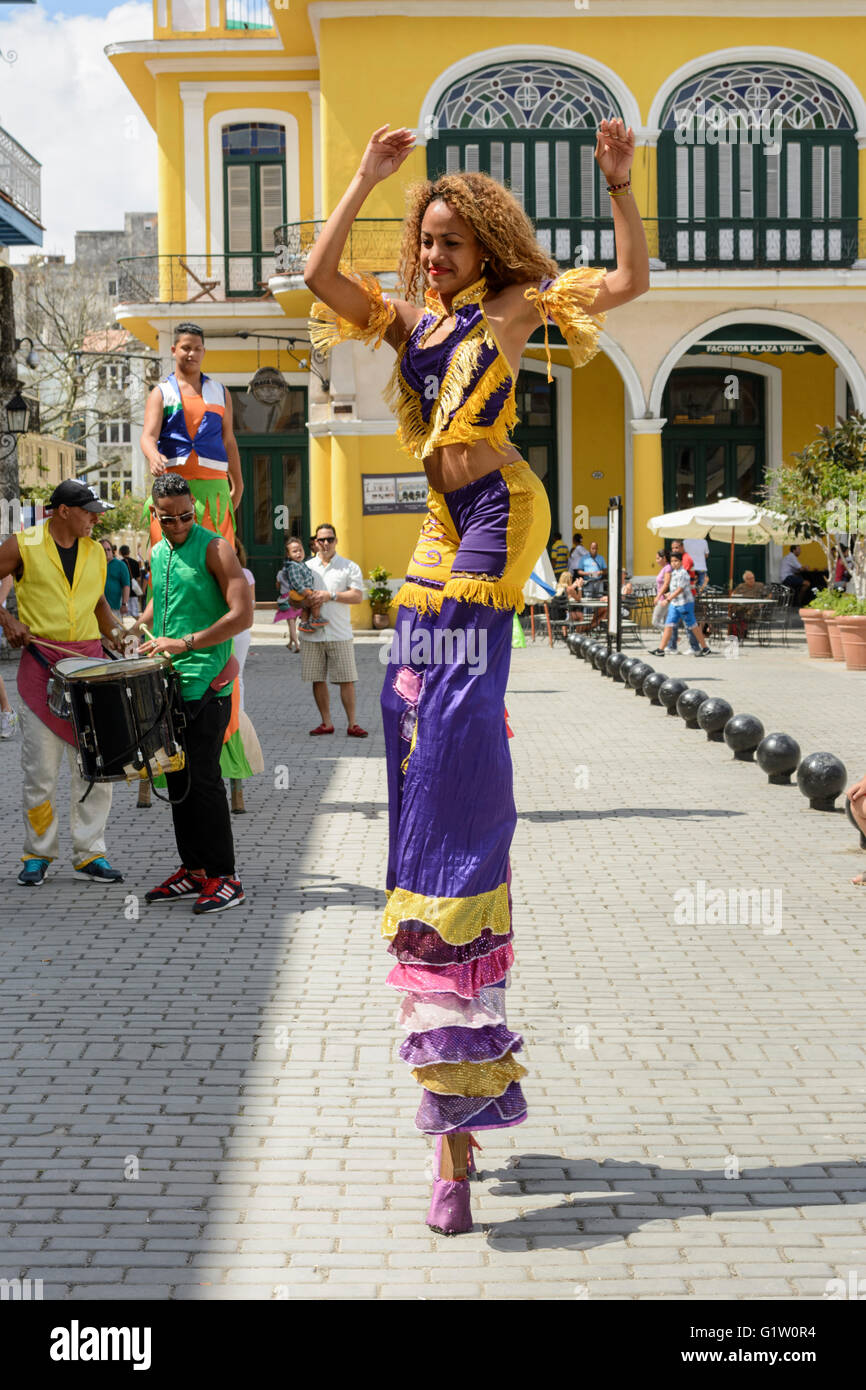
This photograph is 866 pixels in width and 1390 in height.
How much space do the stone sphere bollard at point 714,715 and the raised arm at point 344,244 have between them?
9.35 m

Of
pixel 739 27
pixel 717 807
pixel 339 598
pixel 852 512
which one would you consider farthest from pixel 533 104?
pixel 717 807

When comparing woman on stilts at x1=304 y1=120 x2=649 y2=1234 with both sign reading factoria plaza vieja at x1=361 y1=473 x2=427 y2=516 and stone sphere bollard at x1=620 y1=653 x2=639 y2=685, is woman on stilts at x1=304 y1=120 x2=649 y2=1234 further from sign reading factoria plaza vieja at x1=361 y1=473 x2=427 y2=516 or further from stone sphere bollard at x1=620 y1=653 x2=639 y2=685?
sign reading factoria plaza vieja at x1=361 y1=473 x2=427 y2=516

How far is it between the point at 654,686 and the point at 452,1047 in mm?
12658

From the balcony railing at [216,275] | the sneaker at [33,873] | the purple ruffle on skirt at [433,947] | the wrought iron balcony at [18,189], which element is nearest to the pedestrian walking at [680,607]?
the wrought iron balcony at [18,189]

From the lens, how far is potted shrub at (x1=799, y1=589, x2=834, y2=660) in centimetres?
2177

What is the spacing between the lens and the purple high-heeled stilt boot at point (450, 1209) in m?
3.74

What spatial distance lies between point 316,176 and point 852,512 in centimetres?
1410

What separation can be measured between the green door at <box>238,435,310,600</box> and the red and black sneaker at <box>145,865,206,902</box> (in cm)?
2292

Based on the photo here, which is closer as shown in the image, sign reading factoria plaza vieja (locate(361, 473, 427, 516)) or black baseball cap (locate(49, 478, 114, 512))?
black baseball cap (locate(49, 478, 114, 512))

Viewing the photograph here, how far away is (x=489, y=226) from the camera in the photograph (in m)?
3.93

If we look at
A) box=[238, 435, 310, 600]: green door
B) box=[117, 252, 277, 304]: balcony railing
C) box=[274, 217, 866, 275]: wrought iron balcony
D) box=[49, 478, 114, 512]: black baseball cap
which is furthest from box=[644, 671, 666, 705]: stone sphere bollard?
box=[117, 252, 277, 304]: balcony railing

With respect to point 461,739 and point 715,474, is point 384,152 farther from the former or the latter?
point 715,474

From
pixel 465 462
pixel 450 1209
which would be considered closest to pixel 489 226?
pixel 465 462

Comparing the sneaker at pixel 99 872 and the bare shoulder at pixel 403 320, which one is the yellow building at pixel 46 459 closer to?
the sneaker at pixel 99 872
